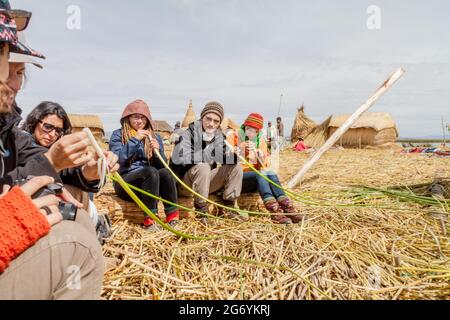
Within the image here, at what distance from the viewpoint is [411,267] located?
1858mm

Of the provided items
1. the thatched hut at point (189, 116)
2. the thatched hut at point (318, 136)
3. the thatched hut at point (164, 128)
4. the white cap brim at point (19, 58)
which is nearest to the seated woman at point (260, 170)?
the white cap brim at point (19, 58)

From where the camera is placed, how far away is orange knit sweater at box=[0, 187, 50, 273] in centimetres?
89

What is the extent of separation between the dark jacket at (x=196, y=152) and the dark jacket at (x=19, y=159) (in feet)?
4.59

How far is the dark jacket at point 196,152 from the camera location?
307 centimetres

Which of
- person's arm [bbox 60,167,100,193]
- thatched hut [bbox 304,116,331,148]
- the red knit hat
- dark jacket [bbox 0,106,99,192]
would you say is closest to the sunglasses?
dark jacket [bbox 0,106,99,192]

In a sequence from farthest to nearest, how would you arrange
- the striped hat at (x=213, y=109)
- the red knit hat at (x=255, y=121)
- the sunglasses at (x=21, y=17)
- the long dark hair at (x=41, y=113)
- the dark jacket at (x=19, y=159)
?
the red knit hat at (x=255, y=121)
the striped hat at (x=213, y=109)
the long dark hair at (x=41, y=113)
the dark jacket at (x=19, y=159)
the sunglasses at (x=21, y=17)

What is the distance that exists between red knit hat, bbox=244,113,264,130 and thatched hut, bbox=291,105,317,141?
15.4 meters

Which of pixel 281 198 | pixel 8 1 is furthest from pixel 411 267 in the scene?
pixel 8 1

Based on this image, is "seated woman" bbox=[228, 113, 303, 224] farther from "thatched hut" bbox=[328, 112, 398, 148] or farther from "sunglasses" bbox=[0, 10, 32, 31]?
"thatched hut" bbox=[328, 112, 398, 148]

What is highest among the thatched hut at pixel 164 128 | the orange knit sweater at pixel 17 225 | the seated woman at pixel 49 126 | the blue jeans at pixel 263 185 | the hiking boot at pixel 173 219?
the thatched hut at pixel 164 128

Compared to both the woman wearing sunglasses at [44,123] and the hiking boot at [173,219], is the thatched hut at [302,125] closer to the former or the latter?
the hiking boot at [173,219]
